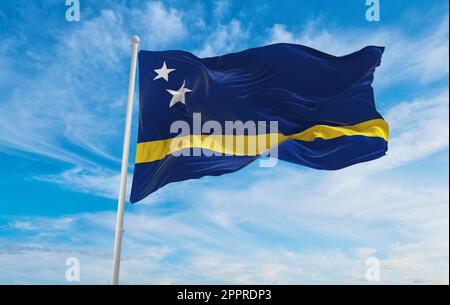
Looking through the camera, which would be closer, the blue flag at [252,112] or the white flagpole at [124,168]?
the white flagpole at [124,168]

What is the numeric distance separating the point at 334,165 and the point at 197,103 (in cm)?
331

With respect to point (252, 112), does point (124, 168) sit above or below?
below

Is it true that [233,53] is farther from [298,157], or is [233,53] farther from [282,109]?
[298,157]

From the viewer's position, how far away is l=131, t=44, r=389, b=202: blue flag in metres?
10.1

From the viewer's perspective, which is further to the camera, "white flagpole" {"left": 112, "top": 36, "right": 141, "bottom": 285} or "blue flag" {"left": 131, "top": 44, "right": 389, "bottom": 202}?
"blue flag" {"left": 131, "top": 44, "right": 389, "bottom": 202}

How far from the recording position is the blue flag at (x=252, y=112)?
33.1ft

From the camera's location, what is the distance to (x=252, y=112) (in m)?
10.9

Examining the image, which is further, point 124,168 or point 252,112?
point 252,112

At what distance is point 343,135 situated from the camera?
10492 mm

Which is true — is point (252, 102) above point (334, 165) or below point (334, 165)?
above
